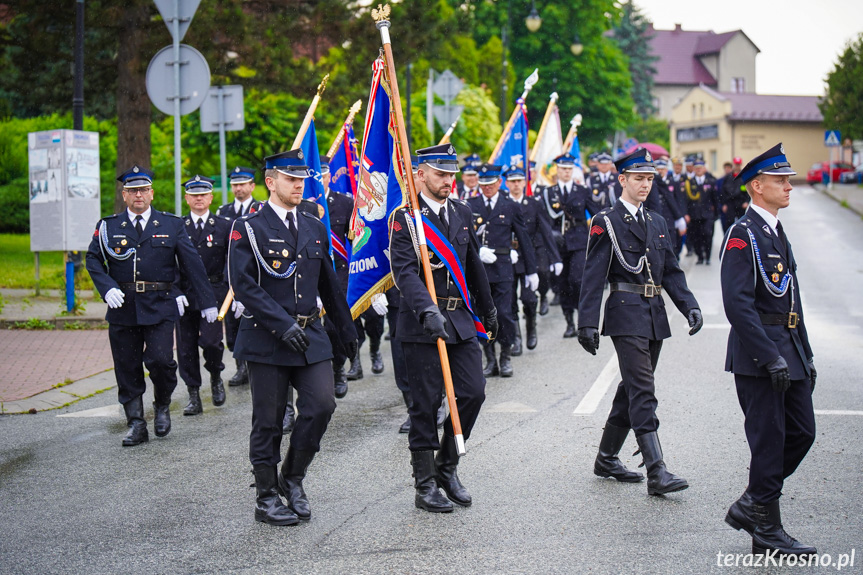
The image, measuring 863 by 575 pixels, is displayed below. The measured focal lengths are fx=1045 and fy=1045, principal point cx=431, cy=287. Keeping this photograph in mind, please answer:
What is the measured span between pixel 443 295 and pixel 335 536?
160cm

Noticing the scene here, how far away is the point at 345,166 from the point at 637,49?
261ft

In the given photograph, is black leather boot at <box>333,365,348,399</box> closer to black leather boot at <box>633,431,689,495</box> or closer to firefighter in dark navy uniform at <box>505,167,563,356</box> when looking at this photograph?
firefighter in dark navy uniform at <box>505,167,563,356</box>

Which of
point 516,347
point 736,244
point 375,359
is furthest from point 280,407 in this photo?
point 516,347

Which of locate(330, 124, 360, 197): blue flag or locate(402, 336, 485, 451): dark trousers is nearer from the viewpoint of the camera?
locate(402, 336, 485, 451): dark trousers

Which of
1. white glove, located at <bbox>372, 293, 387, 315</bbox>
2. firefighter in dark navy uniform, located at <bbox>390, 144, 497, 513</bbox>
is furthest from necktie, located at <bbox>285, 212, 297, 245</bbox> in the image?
white glove, located at <bbox>372, 293, 387, 315</bbox>

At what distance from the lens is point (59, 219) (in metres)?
14.1

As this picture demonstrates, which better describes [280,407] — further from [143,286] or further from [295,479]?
[143,286]

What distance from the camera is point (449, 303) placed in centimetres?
627

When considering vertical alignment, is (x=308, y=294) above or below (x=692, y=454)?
above

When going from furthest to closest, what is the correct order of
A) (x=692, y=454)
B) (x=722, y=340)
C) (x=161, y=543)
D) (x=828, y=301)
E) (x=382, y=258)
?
(x=828, y=301), (x=722, y=340), (x=382, y=258), (x=692, y=454), (x=161, y=543)

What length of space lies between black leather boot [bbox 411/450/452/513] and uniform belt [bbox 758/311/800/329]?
2022 millimetres

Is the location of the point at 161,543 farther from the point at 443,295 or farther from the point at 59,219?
the point at 59,219

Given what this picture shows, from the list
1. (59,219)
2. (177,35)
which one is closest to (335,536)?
(177,35)

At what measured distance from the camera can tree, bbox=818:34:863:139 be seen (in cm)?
5362
